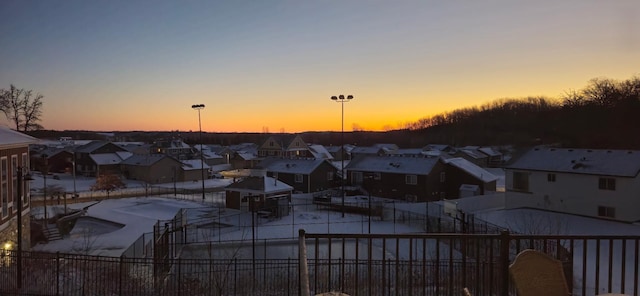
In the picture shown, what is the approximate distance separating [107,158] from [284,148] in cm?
2575

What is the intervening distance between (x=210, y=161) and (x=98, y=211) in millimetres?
43091

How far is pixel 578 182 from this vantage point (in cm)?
2600

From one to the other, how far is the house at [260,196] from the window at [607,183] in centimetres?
1811

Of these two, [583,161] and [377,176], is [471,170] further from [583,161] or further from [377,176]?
[583,161]

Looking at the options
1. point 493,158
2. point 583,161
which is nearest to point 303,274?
point 583,161

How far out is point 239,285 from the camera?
13.4m

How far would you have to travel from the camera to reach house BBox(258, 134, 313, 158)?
2756 inches

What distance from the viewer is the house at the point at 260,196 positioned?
91.5ft

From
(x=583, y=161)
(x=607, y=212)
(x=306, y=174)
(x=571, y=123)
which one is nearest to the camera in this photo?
(x=607, y=212)

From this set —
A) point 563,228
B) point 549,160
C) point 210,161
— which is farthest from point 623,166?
point 210,161

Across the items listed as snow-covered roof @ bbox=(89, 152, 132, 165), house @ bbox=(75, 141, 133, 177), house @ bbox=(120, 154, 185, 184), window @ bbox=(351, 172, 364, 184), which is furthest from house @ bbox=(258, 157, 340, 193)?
snow-covered roof @ bbox=(89, 152, 132, 165)

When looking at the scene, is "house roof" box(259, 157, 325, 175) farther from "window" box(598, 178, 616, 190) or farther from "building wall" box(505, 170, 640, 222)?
"window" box(598, 178, 616, 190)

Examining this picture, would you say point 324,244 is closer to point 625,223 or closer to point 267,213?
point 267,213

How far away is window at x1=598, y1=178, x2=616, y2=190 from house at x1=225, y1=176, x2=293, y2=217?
18110 millimetres
